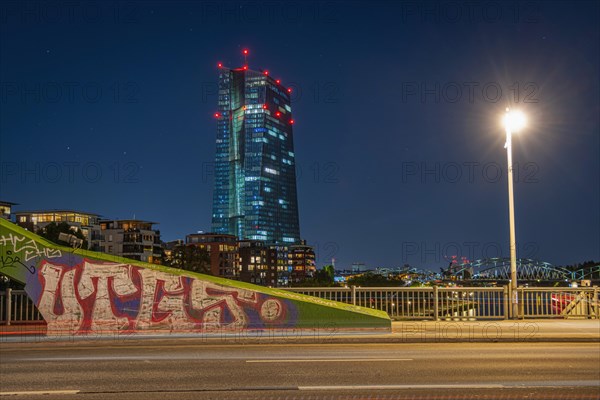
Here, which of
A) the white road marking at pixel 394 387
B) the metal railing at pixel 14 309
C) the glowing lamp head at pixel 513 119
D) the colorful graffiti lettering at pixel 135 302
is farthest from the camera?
the glowing lamp head at pixel 513 119

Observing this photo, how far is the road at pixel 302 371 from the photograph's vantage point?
9.71 m

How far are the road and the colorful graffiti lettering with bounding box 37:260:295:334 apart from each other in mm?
1313

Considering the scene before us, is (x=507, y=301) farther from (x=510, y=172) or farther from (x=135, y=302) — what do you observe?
(x=135, y=302)

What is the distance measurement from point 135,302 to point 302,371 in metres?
7.54

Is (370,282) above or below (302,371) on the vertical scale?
below

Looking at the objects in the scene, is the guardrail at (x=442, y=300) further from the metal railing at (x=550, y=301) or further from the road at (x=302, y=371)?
the road at (x=302, y=371)

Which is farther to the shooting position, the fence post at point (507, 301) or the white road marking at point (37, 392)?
the fence post at point (507, 301)

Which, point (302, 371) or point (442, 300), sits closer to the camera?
point (302, 371)

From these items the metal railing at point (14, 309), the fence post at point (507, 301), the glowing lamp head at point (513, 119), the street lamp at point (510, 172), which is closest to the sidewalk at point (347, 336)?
the metal railing at point (14, 309)

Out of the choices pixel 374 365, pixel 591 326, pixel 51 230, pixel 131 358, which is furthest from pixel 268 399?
pixel 51 230

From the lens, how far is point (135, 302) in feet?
57.7

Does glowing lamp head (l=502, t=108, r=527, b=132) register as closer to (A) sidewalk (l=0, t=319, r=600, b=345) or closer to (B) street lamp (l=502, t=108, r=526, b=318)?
(B) street lamp (l=502, t=108, r=526, b=318)

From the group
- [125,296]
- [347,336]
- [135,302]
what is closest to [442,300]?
[347,336]

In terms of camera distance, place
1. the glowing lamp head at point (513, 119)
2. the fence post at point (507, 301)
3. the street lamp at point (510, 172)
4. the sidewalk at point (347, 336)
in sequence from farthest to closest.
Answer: the glowing lamp head at point (513, 119) < the street lamp at point (510, 172) < the fence post at point (507, 301) < the sidewalk at point (347, 336)
